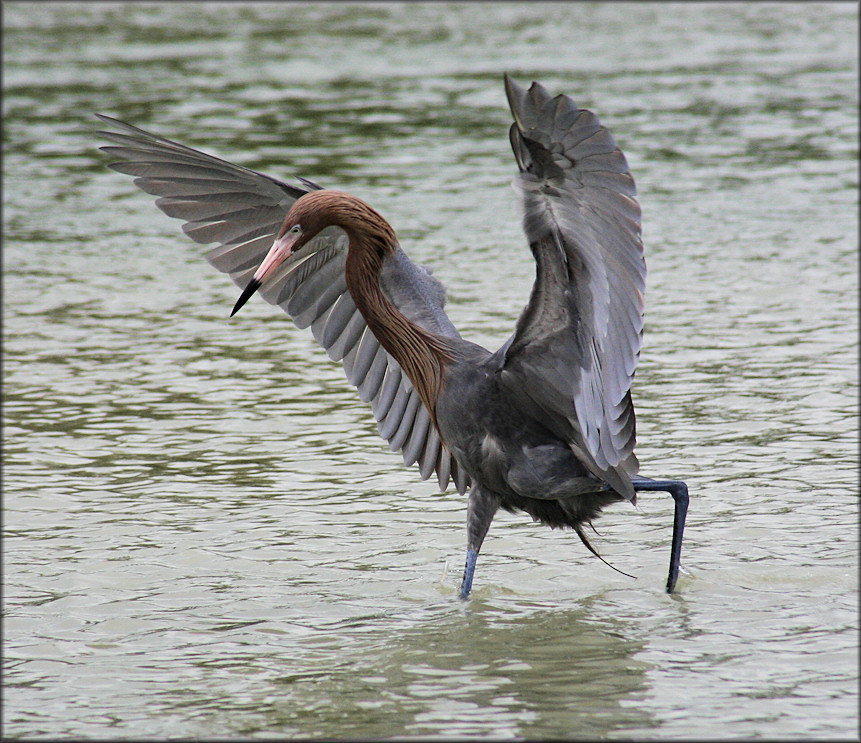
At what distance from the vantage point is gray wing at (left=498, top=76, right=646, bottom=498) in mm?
4309

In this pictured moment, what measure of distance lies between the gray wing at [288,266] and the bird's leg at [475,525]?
1.97ft

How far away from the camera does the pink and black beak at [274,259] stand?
190 inches

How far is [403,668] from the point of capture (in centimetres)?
467

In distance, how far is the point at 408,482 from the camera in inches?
259

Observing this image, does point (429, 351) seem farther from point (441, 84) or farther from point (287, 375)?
point (441, 84)

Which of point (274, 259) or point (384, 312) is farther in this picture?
point (384, 312)

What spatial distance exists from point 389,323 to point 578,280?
0.92 metres

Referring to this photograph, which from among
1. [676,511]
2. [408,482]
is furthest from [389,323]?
[408,482]

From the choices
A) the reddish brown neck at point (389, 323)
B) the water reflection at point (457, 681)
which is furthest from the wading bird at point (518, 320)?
the water reflection at point (457, 681)

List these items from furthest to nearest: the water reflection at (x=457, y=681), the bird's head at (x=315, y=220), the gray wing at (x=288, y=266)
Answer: the gray wing at (x=288, y=266)
the bird's head at (x=315, y=220)
the water reflection at (x=457, y=681)

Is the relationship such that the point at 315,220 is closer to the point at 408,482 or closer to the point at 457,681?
the point at 457,681

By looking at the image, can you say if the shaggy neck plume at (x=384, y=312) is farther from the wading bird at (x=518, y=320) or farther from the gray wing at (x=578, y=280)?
the gray wing at (x=578, y=280)

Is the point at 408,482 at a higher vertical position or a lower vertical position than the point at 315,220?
lower

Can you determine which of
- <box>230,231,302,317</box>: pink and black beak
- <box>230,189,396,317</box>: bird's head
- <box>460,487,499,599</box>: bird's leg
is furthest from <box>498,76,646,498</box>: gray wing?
<box>230,231,302,317</box>: pink and black beak
